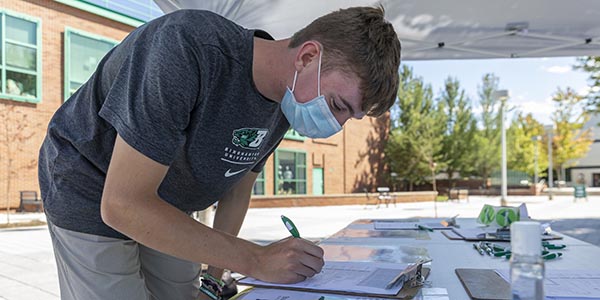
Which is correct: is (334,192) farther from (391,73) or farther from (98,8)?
(391,73)

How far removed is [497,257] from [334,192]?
23.7 m

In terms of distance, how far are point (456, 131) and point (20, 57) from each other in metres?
23.1

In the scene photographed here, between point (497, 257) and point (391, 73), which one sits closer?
point (391, 73)

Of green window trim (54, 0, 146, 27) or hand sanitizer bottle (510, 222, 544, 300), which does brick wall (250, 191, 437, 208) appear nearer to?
green window trim (54, 0, 146, 27)

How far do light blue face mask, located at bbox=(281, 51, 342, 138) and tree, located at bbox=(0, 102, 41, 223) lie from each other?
1360 centimetres

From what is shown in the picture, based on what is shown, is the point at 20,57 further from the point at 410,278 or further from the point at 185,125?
the point at 410,278

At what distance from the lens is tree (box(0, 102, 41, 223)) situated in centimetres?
1293

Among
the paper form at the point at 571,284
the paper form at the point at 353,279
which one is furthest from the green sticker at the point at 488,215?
the paper form at the point at 353,279

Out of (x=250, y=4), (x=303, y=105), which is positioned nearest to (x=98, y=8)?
(x=250, y=4)

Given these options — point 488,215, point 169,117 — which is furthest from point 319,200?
point 169,117

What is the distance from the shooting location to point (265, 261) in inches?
44.0

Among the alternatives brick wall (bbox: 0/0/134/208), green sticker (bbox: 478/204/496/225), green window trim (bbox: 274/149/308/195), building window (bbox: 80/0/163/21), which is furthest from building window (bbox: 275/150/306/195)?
green sticker (bbox: 478/204/496/225)

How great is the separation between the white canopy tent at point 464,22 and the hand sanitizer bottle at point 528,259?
2.84 meters

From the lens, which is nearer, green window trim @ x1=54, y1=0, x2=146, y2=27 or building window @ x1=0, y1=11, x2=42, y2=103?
building window @ x1=0, y1=11, x2=42, y2=103
